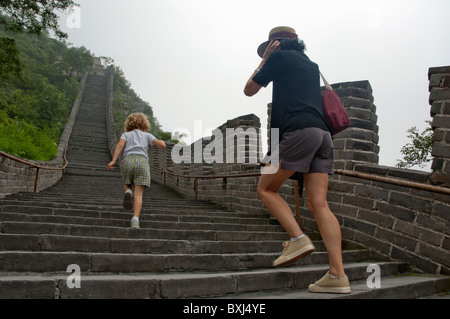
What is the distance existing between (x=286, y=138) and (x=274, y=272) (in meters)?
1.02

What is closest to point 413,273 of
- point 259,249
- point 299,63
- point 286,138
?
point 259,249

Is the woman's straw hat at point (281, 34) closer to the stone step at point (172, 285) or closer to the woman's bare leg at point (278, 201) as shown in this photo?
the woman's bare leg at point (278, 201)

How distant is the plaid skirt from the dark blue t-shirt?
7.58 ft

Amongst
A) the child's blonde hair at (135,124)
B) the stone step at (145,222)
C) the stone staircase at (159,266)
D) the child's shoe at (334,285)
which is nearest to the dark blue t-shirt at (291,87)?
the child's shoe at (334,285)

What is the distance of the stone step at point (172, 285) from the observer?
6.64 ft

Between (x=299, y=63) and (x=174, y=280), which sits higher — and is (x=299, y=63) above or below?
above

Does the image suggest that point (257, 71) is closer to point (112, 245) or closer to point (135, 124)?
point (112, 245)

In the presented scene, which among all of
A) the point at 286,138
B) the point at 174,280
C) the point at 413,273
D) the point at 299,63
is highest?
the point at 299,63

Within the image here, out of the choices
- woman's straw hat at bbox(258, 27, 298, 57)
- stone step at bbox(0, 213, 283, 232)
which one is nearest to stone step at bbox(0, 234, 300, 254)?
stone step at bbox(0, 213, 283, 232)

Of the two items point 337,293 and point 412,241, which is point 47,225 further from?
point 412,241

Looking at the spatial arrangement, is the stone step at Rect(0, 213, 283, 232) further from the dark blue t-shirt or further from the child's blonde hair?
the dark blue t-shirt

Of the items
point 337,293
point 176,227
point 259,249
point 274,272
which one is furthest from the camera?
point 176,227

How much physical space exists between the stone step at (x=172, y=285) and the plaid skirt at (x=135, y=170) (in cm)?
177
